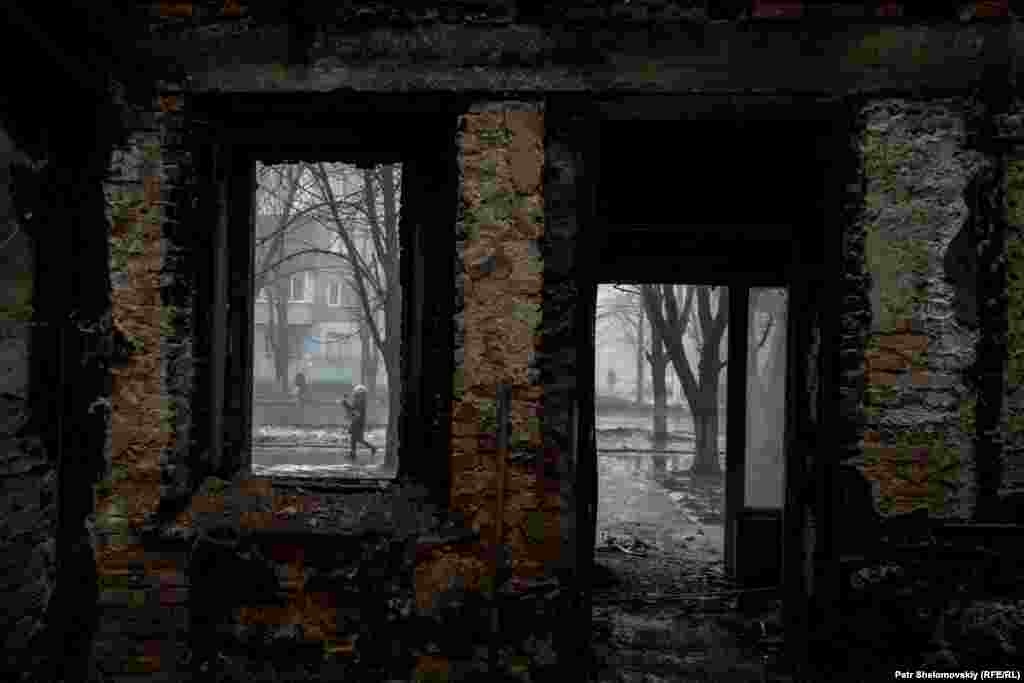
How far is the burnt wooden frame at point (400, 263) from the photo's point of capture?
360 centimetres

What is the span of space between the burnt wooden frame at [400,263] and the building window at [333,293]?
30.4 metres

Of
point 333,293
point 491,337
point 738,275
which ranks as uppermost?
point 333,293

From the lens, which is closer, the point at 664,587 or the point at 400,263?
the point at 400,263

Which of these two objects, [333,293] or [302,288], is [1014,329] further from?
[302,288]

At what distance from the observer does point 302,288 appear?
33406mm

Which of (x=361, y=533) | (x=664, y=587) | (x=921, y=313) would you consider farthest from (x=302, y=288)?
(x=921, y=313)

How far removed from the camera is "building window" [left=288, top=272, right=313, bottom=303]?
32.9 m

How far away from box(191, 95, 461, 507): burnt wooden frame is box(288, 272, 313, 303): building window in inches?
1151

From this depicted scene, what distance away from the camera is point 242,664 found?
→ 337cm

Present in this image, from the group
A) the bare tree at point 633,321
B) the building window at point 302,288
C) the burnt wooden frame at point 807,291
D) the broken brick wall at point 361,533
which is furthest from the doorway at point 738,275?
the building window at point 302,288

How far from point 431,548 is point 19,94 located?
8.78 feet

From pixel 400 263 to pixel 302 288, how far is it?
30969 millimetres

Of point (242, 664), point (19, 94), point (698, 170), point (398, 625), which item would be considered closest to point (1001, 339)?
point (698, 170)

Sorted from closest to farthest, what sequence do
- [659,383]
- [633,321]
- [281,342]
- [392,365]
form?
[392,365] < [659,383] < [281,342] < [633,321]
